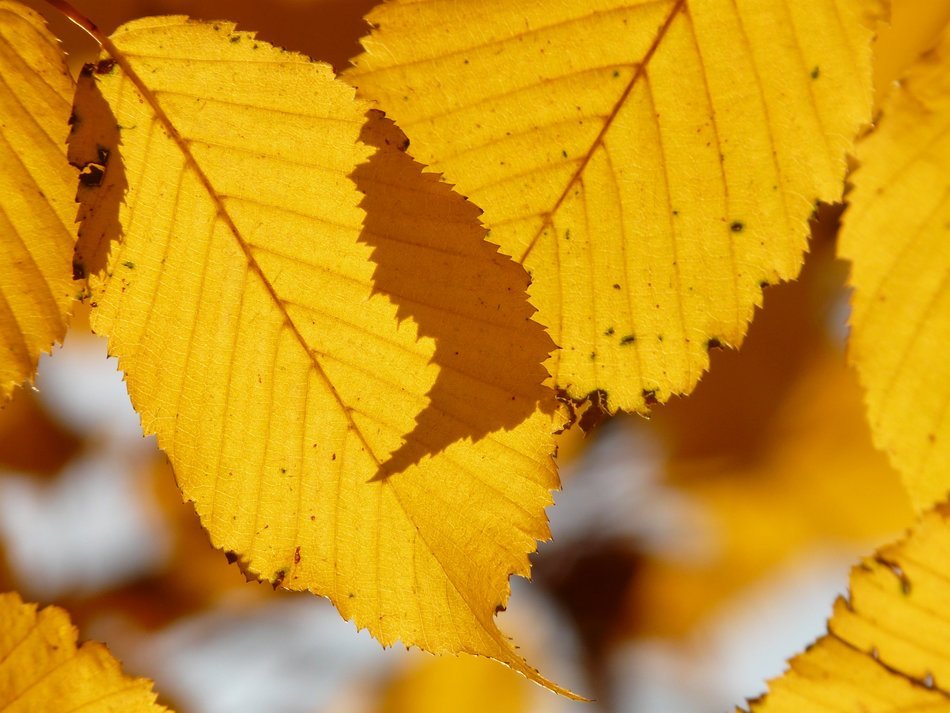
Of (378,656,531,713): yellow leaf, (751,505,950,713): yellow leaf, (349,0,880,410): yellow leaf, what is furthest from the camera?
(378,656,531,713): yellow leaf

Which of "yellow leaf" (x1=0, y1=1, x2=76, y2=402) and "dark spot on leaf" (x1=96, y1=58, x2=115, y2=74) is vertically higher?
"dark spot on leaf" (x1=96, y1=58, x2=115, y2=74)

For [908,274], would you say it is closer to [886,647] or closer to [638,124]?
[638,124]

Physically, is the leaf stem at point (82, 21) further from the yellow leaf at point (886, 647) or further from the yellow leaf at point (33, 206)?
the yellow leaf at point (886, 647)

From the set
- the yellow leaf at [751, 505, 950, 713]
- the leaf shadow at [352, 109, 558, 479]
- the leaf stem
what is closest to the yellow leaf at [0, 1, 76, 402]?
the leaf stem

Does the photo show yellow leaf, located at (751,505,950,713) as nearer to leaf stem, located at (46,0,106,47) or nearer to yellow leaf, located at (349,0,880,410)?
yellow leaf, located at (349,0,880,410)

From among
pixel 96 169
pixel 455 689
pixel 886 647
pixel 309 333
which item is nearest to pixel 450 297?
pixel 309 333

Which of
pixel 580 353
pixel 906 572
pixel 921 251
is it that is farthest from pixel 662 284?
pixel 906 572
